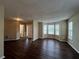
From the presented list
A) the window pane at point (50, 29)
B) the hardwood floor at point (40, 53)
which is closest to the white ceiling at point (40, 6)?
the hardwood floor at point (40, 53)

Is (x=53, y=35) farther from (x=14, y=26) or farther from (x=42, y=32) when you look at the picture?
(x=14, y=26)

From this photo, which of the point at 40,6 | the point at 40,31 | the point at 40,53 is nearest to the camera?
the point at 40,6

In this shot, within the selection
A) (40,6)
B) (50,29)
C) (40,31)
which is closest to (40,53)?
(40,6)

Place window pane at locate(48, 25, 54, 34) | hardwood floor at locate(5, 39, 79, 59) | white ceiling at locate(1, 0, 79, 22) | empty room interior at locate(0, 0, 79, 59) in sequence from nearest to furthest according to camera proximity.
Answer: white ceiling at locate(1, 0, 79, 22), hardwood floor at locate(5, 39, 79, 59), empty room interior at locate(0, 0, 79, 59), window pane at locate(48, 25, 54, 34)

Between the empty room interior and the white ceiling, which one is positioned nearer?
the white ceiling

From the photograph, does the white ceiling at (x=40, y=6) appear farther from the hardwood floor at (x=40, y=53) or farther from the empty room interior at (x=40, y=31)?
the hardwood floor at (x=40, y=53)

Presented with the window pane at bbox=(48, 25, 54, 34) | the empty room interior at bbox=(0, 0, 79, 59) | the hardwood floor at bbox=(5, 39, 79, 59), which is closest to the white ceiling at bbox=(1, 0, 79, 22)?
the empty room interior at bbox=(0, 0, 79, 59)

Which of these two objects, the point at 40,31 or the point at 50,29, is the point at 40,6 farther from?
the point at 50,29

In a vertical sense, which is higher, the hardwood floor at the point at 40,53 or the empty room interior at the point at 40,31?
the empty room interior at the point at 40,31

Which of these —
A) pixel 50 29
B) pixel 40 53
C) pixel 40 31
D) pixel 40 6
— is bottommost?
pixel 40 53

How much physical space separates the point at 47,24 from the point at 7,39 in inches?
Result: 242

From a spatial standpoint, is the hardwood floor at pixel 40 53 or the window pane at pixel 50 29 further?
the window pane at pixel 50 29

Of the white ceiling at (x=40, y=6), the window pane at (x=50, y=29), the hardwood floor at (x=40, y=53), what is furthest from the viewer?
the window pane at (x=50, y=29)

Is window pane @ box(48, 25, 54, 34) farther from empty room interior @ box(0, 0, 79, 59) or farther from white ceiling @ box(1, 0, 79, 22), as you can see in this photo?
white ceiling @ box(1, 0, 79, 22)
